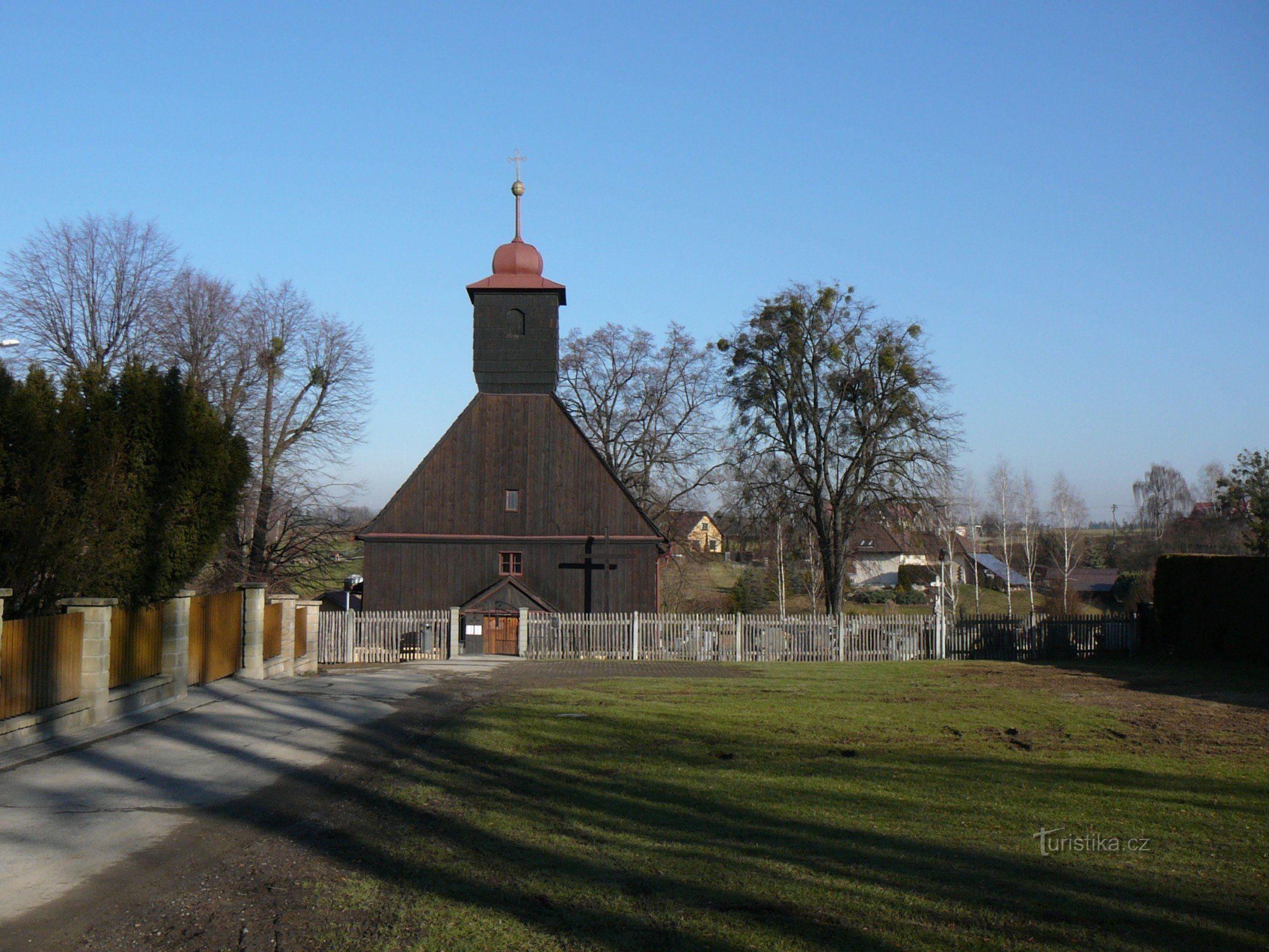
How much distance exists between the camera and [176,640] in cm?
1691

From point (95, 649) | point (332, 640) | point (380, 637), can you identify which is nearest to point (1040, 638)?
point (380, 637)

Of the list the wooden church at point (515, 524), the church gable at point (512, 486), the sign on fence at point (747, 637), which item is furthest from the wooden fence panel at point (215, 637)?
the church gable at point (512, 486)

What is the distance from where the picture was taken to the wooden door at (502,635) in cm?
3388

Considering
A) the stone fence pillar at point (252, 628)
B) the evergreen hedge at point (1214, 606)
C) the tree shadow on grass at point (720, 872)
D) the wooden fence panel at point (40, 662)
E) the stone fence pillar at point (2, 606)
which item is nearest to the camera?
the tree shadow on grass at point (720, 872)

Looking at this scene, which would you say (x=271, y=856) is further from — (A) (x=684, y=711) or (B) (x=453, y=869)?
(A) (x=684, y=711)

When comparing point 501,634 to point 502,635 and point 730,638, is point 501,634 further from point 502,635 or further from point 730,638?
point 730,638

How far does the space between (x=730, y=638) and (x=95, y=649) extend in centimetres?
2152

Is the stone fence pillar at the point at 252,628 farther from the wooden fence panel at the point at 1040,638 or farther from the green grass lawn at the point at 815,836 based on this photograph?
the wooden fence panel at the point at 1040,638

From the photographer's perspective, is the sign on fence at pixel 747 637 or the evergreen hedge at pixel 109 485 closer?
the evergreen hedge at pixel 109 485

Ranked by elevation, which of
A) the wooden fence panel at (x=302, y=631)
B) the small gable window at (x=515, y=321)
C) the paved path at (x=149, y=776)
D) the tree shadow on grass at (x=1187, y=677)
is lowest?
the tree shadow on grass at (x=1187, y=677)

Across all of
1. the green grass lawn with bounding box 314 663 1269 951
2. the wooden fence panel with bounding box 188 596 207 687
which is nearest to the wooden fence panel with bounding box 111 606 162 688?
the wooden fence panel with bounding box 188 596 207 687

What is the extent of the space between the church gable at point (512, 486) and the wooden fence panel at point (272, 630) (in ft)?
40.7

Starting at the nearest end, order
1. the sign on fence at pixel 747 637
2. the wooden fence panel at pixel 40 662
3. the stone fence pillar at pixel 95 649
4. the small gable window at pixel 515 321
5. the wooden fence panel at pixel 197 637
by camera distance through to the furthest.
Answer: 1. the wooden fence panel at pixel 40 662
2. the stone fence pillar at pixel 95 649
3. the wooden fence panel at pixel 197 637
4. the sign on fence at pixel 747 637
5. the small gable window at pixel 515 321

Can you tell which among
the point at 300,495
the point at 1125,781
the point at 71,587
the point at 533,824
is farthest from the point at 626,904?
the point at 300,495
